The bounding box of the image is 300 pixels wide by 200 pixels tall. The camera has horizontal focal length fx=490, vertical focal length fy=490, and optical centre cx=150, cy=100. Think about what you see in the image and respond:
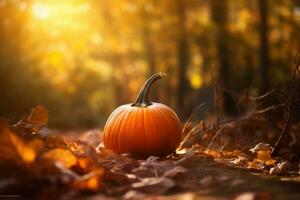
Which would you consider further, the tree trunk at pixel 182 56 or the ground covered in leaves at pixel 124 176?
the tree trunk at pixel 182 56

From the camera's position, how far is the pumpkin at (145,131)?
147 inches

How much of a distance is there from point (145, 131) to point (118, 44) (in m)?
15.9

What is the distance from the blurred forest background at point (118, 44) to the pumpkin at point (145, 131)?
4.39m

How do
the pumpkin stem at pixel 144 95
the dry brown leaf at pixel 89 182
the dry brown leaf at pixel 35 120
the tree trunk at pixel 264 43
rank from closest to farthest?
the dry brown leaf at pixel 89 182 → the dry brown leaf at pixel 35 120 → the pumpkin stem at pixel 144 95 → the tree trunk at pixel 264 43

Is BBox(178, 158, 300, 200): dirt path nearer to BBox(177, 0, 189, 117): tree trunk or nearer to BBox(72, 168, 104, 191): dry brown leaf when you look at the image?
BBox(72, 168, 104, 191): dry brown leaf

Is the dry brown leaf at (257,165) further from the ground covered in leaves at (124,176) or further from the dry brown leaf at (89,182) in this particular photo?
the dry brown leaf at (89,182)

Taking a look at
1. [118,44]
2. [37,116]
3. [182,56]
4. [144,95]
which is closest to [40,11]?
[118,44]

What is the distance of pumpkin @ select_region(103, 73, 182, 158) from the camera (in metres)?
3.74

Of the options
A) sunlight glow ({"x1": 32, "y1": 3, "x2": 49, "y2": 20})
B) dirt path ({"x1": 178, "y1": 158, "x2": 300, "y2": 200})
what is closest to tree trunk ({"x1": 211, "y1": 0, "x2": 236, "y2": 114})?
sunlight glow ({"x1": 32, "y1": 3, "x2": 49, "y2": 20})

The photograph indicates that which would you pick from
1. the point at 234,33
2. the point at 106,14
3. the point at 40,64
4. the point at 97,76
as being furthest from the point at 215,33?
the point at 97,76

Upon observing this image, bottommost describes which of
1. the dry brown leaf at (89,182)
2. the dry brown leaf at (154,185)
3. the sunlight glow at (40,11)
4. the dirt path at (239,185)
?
the dirt path at (239,185)

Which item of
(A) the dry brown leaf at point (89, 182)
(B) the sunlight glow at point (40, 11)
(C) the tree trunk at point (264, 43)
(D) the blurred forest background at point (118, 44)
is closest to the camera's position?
(A) the dry brown leaf at point (89, 182)

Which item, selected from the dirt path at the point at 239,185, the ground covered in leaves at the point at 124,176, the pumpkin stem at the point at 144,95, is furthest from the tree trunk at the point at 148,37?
the dirt path at the point at 239,185

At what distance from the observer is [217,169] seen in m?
3.18
